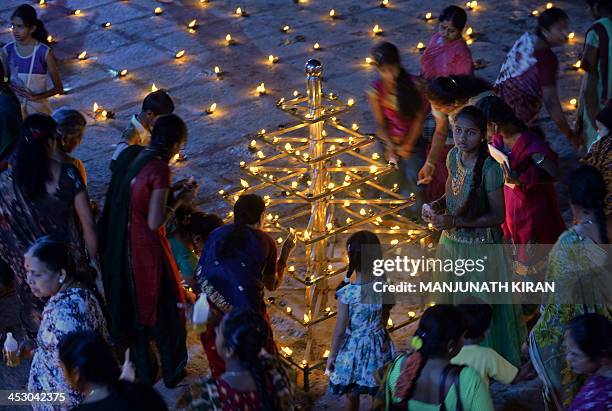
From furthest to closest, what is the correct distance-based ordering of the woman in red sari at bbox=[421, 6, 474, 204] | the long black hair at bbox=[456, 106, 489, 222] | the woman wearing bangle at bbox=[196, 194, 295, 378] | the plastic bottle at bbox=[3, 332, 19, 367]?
1. the woman in red sari at bbox=[421, 6, 474, 204]
2. the long black hair at bbox=[456, 106, 489, 222]
3. the woman wearing bangle at bbox=[196, 194, 295, 378]
4. the plastic bottle at bbox=[3, 332, 19, 367]

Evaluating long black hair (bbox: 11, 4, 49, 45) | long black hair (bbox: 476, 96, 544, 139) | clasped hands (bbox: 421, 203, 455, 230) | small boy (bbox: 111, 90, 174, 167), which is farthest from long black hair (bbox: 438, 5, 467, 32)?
long black hair (bbox: 11, 4, 49, 45)

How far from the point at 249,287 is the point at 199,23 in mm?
6312

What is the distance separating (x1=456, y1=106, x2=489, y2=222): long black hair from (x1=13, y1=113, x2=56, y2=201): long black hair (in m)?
2.07

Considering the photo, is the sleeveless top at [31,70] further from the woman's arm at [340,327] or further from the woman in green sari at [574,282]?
the woman in green sari at [574,282]

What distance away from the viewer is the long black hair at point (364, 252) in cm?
464

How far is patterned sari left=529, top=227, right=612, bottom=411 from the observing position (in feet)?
14.8

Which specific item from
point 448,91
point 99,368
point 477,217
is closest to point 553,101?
point 448,91

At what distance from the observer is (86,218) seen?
5.07 meters

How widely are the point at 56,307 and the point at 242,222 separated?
3.52 feet

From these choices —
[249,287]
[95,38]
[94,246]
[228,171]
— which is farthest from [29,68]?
[95,38]

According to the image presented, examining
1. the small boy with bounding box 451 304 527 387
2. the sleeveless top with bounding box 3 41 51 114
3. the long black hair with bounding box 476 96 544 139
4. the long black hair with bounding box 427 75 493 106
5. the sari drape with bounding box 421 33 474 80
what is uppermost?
the sleeveless top with bounding box 3 41 51 114

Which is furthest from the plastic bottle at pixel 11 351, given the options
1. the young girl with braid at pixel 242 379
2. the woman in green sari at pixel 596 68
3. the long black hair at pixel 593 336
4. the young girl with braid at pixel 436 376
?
the woman in green sari at pixel 596 68

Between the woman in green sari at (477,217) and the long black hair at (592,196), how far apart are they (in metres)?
0.64

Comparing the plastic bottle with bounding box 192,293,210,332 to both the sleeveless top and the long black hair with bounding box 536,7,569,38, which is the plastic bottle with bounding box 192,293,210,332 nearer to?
the sleeveless top
